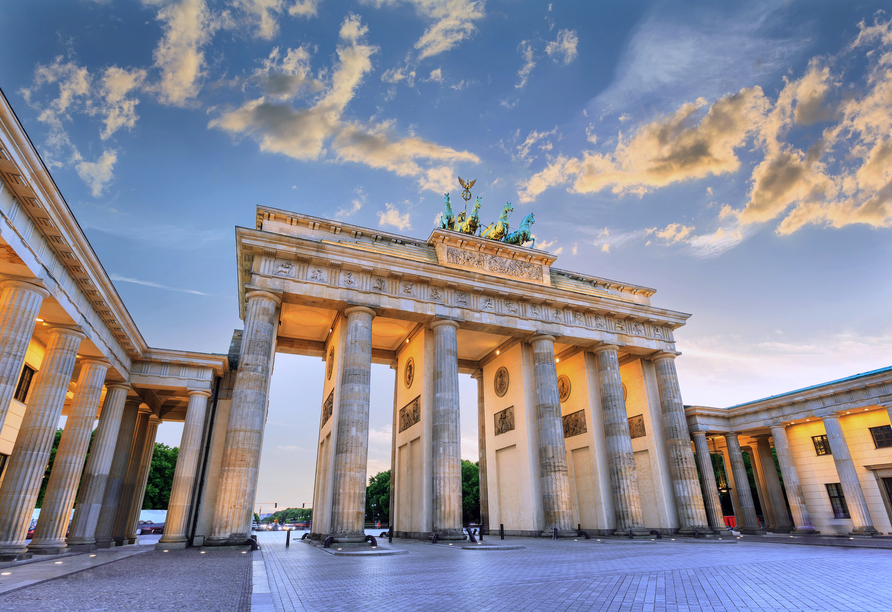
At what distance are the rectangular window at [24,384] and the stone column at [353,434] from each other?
14139mm

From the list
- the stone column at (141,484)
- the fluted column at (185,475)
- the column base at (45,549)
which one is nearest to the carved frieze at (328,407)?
the fluted column at (185,475)

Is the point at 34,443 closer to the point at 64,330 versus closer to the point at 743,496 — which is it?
the point at 64,330

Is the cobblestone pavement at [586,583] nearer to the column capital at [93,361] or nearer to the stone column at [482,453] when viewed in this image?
the column capital at [93,361]

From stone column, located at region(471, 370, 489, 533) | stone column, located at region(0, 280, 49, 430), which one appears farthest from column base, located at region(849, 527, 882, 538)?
stone column, located at region(0, 280, 49, 430)

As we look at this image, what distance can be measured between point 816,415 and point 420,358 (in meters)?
27.2

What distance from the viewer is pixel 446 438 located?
23609mm

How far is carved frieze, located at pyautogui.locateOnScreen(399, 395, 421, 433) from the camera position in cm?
2709

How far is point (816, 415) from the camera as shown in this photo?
103ft

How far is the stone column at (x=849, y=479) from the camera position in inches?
1099

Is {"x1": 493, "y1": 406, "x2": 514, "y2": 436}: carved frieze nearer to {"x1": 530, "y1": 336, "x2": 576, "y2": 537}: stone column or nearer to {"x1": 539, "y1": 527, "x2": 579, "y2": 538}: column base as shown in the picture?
{"x1": 530, "y1": 336, "x2": 576, "y2": 537}: stone column

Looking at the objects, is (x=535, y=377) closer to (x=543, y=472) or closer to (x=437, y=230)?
(x=543, y=472)

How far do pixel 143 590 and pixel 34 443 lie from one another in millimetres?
11060

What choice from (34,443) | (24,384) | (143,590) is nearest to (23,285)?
(34,443)

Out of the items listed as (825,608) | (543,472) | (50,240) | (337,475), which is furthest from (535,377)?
(50,240)
